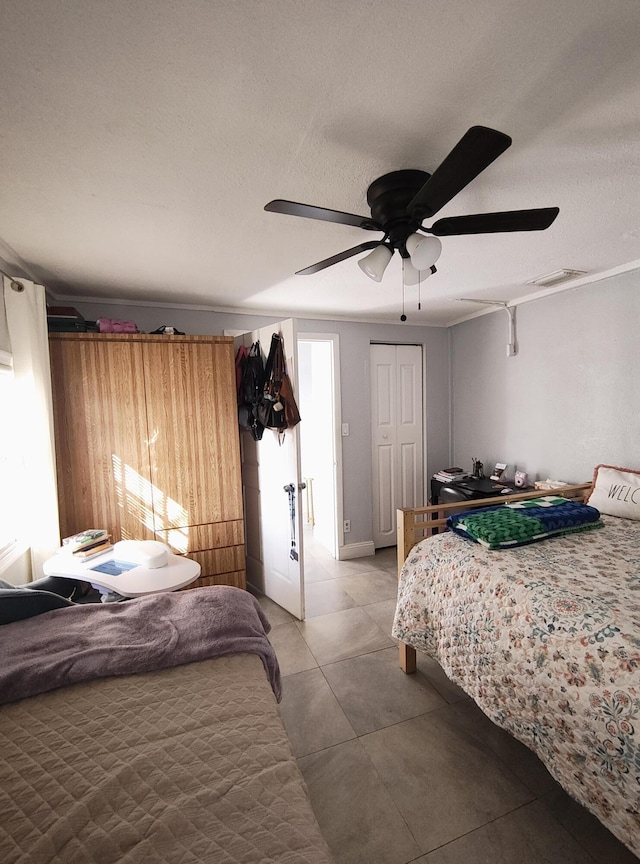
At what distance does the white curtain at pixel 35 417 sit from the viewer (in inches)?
82.4

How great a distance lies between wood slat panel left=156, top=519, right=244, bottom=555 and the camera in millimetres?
2646

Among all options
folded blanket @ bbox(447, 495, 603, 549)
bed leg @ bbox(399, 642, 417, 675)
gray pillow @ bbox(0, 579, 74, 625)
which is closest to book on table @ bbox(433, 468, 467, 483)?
folded blanket @ bbox(447, 495, 603, 549)

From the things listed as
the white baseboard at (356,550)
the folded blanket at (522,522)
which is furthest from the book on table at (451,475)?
the folded blanket at (522,522)

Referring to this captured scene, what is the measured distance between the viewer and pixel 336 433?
3674mm

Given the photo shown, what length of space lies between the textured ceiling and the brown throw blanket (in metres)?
1.62

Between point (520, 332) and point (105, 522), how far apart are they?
3641 mm

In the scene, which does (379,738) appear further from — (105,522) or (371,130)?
(371,130)

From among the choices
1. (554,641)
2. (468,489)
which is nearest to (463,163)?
(554,641)

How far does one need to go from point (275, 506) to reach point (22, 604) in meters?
1.68

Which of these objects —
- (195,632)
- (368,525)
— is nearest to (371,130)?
(195,632)

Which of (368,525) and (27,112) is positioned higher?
(27,112)

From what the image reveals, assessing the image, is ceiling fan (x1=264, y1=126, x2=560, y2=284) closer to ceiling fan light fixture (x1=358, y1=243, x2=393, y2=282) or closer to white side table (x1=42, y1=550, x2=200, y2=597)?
ceiling fan light fixture (x1=358, y1=243, x2=393, y2=282)

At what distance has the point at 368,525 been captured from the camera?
3865 mm

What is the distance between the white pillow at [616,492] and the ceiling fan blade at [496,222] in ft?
6.14
